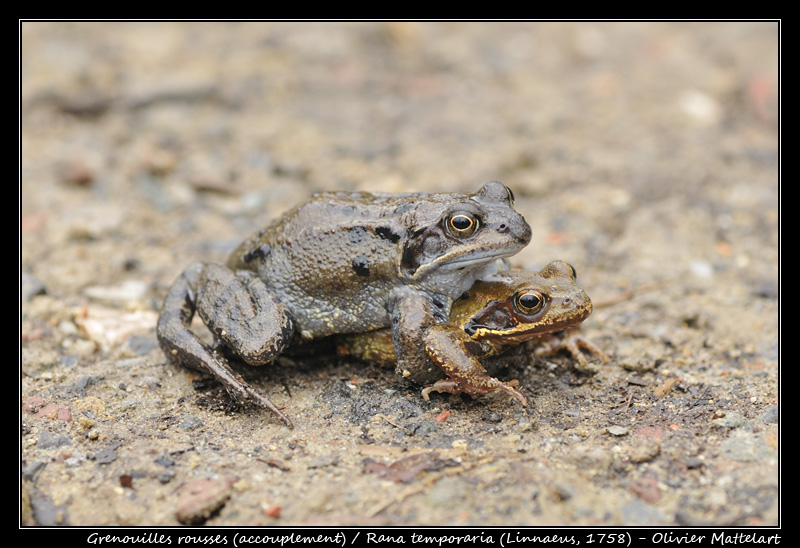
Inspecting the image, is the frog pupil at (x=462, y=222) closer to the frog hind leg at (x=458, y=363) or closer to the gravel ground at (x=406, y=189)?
the frog hind leg at (x=458, y=363)

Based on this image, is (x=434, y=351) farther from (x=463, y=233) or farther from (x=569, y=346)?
(x=569, y=346)

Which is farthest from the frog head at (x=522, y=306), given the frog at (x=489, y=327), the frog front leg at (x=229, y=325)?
the frog front leg at (x=229, y=325)

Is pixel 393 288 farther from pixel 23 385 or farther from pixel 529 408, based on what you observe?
pixel 23 385

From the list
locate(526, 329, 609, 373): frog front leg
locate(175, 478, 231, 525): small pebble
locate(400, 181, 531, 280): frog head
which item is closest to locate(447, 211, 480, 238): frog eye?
locate(400, 181, 531, 280): frog head

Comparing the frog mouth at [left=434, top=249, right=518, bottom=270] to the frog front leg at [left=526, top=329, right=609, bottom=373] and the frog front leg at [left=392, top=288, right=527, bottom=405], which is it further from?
the frog front leg at [left=526, top=329, right=609, bottom=373]

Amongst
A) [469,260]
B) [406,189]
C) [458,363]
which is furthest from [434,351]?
[406,189]

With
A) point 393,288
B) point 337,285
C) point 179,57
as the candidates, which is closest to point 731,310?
point 393,288
